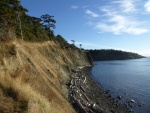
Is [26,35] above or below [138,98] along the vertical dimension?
above

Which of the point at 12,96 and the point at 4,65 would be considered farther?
the point at 4,65

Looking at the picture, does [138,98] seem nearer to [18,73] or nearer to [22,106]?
[18,73]

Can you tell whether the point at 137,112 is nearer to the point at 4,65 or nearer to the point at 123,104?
the point at 123,104

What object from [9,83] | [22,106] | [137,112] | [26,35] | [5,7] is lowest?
[137,112]

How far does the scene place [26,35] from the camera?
5191 cm

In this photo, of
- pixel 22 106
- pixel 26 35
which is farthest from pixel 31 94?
pixel 26 35

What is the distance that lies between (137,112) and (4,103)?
30977 millimetres

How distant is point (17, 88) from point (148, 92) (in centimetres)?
4563

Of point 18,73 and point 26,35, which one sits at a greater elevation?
point 26,35

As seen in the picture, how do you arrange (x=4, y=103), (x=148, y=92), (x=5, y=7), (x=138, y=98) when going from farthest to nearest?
(x=148, y=92) → (x=138, y=98) → (x=5, y=7) → (x=4, y=103)

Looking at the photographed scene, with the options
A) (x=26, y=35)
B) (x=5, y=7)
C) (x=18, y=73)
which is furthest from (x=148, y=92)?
(x=18, y=73)

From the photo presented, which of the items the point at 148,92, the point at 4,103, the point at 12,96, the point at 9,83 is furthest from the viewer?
the point at 148,92

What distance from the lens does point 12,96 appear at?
10789mm

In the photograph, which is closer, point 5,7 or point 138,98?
point 5,7
